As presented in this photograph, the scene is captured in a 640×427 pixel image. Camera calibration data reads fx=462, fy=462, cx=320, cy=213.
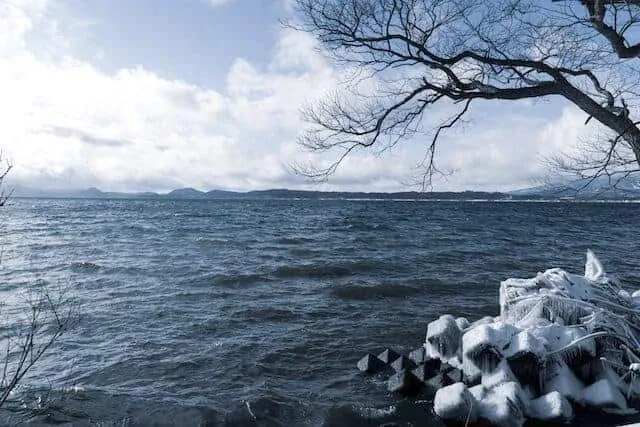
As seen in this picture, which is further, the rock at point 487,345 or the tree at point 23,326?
the tree at point 23,326

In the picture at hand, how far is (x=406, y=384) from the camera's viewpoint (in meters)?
7.02

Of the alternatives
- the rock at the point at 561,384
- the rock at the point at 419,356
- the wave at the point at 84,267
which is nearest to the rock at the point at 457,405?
the rock at the point at 561,384

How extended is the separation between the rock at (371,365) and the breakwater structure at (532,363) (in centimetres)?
2

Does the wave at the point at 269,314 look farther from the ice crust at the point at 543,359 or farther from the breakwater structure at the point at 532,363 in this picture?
the ice crust at the point at 543,359

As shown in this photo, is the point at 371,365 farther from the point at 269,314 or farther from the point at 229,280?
the point at 229,280

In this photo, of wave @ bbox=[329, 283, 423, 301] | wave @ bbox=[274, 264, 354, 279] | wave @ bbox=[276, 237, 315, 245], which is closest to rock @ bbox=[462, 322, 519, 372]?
wave @ bbox=[329, 283, 423, 301]

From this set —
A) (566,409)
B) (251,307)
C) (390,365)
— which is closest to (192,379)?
(390,365)

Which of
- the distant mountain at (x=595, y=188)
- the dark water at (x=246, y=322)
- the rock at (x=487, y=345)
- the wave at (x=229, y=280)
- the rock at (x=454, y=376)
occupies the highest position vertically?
the distant mountain at (x=595, y=188)

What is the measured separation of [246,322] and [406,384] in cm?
517

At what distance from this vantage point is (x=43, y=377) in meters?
8.08

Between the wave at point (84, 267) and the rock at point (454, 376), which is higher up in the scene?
the rock at point (454, 376)

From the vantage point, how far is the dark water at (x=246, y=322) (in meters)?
6.94

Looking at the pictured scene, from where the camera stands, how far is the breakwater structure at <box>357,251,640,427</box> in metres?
6.16

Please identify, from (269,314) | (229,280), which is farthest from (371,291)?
(229,280)
